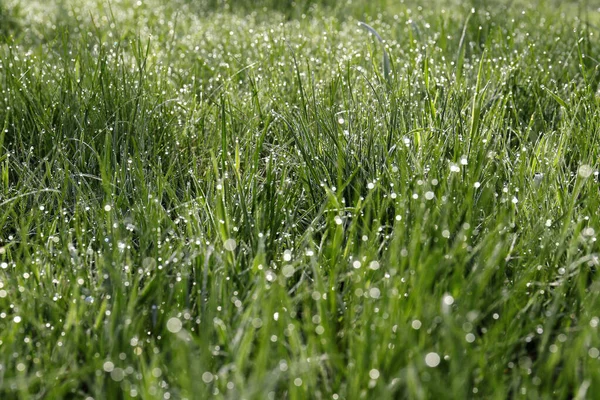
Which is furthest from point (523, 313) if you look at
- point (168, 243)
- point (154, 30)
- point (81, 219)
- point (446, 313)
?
point (154, 30)

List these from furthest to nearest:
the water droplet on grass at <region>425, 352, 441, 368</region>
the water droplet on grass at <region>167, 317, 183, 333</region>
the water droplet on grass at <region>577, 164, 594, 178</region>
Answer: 1. the water droplet on grass at <region>577, 164, 594, 178</region>
2. the water droplet on grass at <region>167, 317, 183, 333</region>
3. the water droplet on grass at <region>425, 352, 441, 368</region>

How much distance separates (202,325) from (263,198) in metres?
0.52

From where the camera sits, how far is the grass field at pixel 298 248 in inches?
46.1

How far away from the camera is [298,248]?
1644 millimetres

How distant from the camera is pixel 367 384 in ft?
3.72

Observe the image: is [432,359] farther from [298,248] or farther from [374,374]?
[298,248]

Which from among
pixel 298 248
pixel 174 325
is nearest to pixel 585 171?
pixel 298 248

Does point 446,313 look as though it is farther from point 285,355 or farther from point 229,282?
point 229,282

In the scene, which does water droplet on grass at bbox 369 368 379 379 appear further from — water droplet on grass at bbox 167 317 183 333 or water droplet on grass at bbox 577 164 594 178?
water droplet on grass at bbox 577 164 594 178

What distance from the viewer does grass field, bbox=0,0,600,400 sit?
1170 mm

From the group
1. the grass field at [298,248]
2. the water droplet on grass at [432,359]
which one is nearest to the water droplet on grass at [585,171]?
the grass field at [298,248]

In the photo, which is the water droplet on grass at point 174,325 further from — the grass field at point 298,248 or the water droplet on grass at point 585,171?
the water droplet on grass at point 585,171

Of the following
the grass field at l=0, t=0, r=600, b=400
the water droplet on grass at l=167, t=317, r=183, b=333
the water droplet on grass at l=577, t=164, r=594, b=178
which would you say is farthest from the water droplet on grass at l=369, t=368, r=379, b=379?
the water droplet on grass at l=577, t=164, r=594, b=178

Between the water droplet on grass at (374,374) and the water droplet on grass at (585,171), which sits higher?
the water droplet on grass at (585,171)
